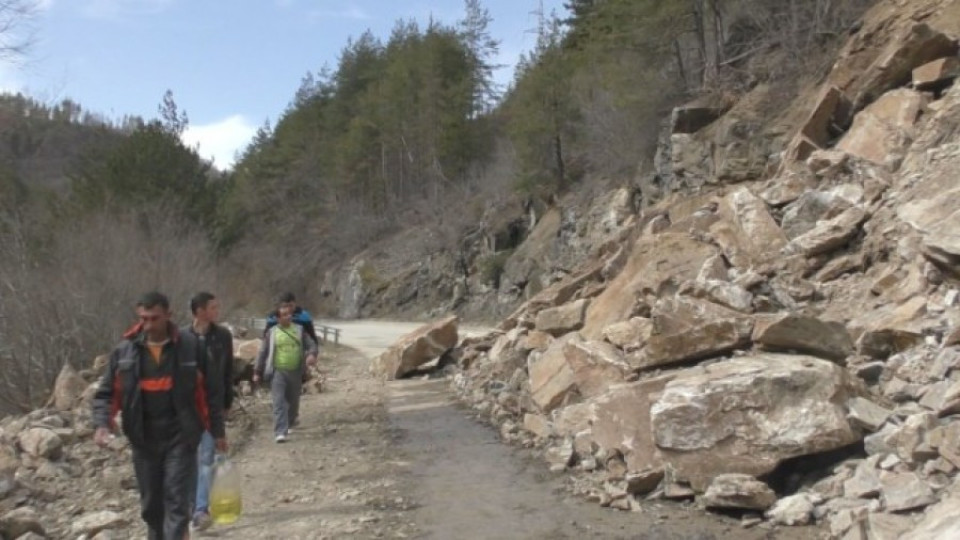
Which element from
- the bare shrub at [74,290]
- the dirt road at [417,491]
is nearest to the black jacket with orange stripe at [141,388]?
the dirt road at [417,491]

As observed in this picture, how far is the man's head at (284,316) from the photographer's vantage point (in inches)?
424

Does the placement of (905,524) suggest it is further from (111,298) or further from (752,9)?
(752,9)

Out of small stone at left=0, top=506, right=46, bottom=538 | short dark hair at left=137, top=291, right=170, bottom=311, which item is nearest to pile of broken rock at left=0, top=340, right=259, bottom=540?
small stone at left=0, top=506, right=46, bottom=538

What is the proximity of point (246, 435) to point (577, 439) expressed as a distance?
4.67 meters

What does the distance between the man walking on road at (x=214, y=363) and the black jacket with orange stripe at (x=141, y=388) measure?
494 millimetres

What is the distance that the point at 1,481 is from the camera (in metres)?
8.08

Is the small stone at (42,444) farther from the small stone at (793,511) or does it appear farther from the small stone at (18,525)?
the small stone at (793,511)

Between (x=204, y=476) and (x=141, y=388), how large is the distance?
1606mm

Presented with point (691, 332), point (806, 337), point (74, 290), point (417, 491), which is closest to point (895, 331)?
point (806, 337)

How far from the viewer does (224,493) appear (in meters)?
6.95

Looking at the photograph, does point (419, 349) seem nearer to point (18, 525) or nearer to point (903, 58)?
point (903, 58)

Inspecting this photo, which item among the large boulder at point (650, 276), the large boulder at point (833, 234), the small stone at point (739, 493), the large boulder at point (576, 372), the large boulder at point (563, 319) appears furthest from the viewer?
A: the large boulder at point (563, 319)

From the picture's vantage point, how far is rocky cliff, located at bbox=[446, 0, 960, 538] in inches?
255

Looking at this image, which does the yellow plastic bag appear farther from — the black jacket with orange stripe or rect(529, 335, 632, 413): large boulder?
rect(529, 335, 632, 413): large boulder
